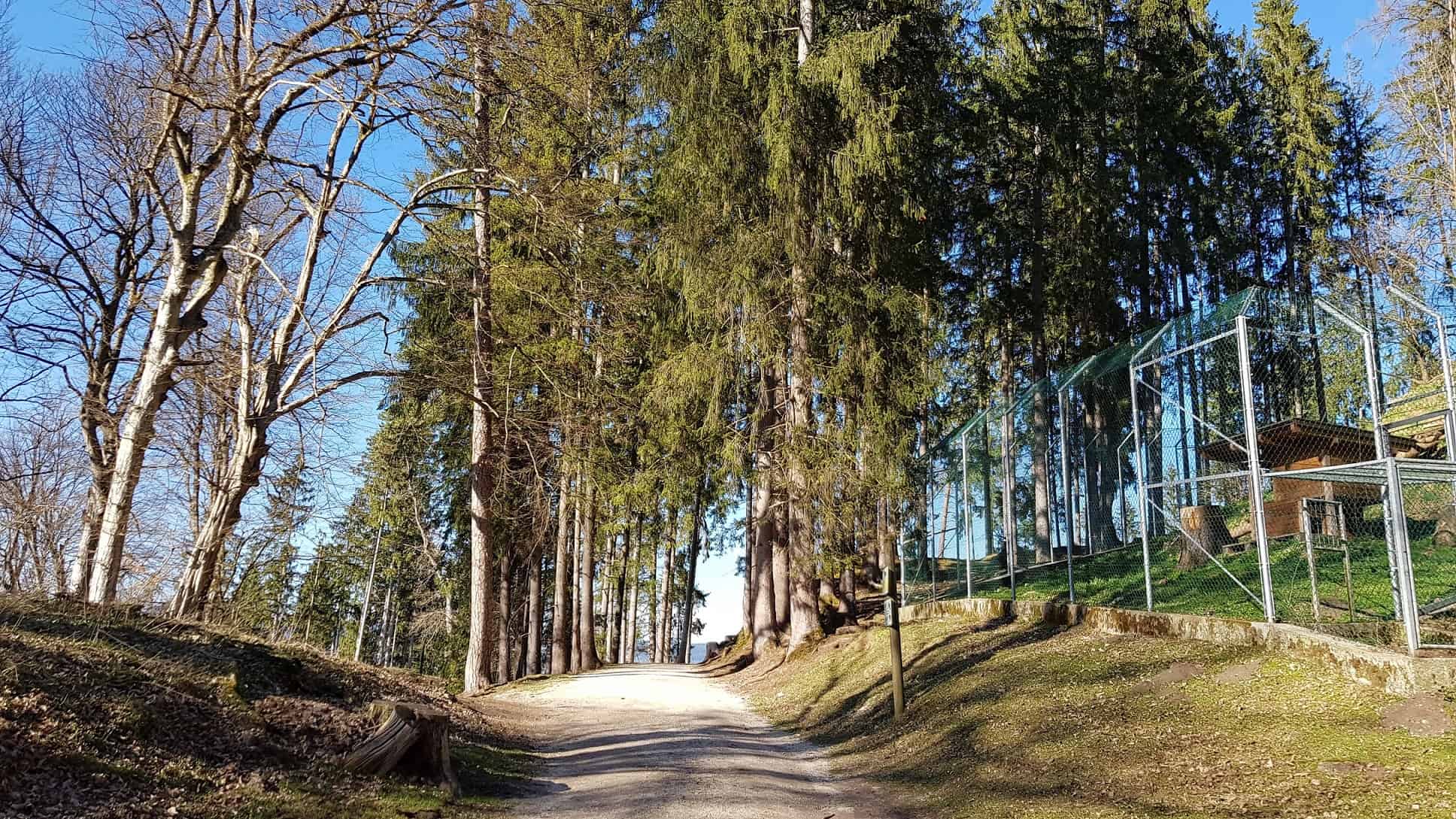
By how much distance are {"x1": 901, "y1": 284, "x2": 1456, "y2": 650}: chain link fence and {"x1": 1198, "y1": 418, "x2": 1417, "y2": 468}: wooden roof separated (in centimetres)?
3

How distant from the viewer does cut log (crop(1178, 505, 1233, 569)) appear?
13.9 metres

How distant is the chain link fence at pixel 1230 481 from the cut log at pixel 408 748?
7.54 meters

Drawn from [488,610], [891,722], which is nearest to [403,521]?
[488,610]

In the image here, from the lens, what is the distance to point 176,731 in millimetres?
5953

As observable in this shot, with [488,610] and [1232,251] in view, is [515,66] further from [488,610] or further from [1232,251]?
[1232,251]

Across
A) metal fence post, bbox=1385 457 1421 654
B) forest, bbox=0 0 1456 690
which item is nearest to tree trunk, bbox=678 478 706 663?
forest, bbox=0 0 1456 690

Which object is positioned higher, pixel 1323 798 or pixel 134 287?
pixel 134 287

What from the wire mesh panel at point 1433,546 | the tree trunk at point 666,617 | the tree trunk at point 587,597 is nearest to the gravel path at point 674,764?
the tree trunk at point 587,597

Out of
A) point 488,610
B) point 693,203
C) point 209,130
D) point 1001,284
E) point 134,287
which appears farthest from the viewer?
point 1001,284

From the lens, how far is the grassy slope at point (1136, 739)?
18.5 ft

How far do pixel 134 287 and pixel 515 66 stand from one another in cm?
604

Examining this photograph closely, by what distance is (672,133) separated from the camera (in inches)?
730

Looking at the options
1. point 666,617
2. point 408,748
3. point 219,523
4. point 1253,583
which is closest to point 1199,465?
point 1253,583

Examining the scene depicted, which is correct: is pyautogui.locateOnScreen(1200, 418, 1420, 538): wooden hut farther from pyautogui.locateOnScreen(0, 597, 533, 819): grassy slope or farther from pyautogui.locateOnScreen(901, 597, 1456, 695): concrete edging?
pyautogui.locateOnScreen(0, 597, 533, 819): grassy slope
